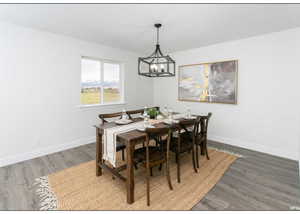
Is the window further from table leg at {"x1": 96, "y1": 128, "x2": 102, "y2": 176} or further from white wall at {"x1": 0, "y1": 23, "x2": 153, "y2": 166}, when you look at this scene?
table leg at {"x1": 96, "y1": 128, "x2": 102, "y2": 176}

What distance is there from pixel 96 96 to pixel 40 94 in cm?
125

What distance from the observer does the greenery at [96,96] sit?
12.1 feet

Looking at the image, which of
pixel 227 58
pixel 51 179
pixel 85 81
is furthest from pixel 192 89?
pixel 51 179

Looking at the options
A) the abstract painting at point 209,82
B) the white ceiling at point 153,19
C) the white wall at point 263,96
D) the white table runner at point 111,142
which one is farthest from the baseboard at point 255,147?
the white table runner at point 111,142

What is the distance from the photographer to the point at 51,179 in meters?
2.19

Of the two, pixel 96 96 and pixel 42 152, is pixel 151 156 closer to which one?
pixel 42 152

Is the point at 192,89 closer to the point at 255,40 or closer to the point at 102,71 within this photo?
the point at 255,40

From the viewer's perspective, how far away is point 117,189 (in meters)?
1.98

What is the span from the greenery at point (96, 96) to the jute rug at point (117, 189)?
1707 mm

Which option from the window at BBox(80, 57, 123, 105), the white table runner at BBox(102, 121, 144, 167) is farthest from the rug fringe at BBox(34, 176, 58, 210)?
the window at BBox(80, 57, 123, 105)

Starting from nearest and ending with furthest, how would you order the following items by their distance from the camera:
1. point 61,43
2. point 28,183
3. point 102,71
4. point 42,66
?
point 28,183 → point 42,66 → point 61,43 → point 102,71

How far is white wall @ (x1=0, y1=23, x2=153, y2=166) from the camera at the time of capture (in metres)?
2.59

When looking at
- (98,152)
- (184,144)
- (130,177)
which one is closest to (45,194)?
(98,152)

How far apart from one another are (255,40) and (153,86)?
3052 millimetres
